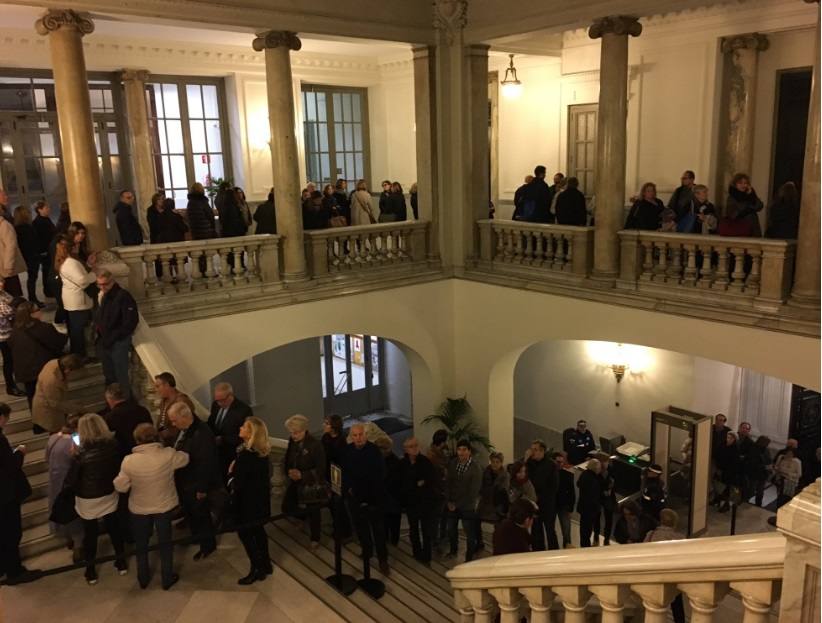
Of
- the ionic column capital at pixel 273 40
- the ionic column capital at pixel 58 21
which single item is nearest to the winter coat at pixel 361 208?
the ionic column capital at pixel 273 40

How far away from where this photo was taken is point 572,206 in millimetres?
11164

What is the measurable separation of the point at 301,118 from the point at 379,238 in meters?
5.00

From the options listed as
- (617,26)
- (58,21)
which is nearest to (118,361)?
(58,21)

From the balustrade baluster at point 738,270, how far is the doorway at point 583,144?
5.51 m

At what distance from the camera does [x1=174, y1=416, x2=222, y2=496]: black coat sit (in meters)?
6.15

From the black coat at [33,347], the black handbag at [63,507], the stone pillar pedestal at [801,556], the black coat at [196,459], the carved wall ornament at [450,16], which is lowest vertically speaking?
the black handbag at [63,507]

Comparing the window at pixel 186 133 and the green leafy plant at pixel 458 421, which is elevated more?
the window at pixel 186 133

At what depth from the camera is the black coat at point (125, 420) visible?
6.40m

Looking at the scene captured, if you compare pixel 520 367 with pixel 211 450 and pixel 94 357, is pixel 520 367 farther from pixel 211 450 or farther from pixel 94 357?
pixel 211 450

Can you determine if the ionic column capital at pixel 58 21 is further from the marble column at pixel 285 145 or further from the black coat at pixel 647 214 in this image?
the black coat at pixel 647 214

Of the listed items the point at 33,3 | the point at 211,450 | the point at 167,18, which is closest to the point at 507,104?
the point at 167,18

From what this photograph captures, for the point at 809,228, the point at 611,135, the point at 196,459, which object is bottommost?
the point at 196,459

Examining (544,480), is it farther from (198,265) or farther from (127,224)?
(127,224)

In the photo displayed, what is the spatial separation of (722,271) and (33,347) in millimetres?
7625
